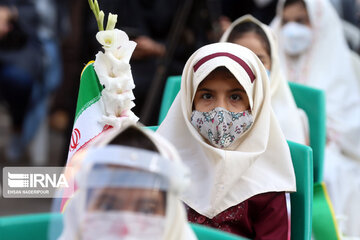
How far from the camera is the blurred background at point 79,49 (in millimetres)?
4078

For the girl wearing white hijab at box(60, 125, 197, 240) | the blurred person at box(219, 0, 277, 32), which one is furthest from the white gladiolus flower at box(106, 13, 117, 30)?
the blurred person at box(219, 0, 277, 32)

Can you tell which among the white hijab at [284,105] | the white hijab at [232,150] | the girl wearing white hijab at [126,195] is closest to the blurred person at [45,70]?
the white hijab at [284,105]

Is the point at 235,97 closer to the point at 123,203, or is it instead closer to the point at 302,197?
the point at 302,197

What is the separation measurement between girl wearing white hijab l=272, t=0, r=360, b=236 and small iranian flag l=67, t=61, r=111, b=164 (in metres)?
2.04

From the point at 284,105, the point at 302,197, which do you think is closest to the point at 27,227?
the point at 302,197

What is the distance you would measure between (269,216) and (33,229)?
2.37 ft

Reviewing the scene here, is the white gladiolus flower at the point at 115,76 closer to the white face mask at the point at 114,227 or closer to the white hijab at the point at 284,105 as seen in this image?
the white face mask at the point at 114,227

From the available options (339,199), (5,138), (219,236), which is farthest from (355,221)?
(5,138)

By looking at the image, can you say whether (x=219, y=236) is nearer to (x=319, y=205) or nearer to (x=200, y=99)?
(x=200, y=99)

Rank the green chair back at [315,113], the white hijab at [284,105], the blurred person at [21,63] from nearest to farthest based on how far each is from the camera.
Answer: the white hijab at [284,105]
the green chair back at [315,113]
the blurred person at [21,63]

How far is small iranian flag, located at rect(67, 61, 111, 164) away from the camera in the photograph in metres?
1.84

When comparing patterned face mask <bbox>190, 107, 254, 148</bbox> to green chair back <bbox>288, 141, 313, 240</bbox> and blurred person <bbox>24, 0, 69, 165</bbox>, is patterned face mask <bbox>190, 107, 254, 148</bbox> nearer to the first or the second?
green chair back <bbox>288, 141, 313, 240</bbox>

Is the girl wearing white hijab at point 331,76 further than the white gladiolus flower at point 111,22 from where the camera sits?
Yes

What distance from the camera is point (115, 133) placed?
4.50 ft
